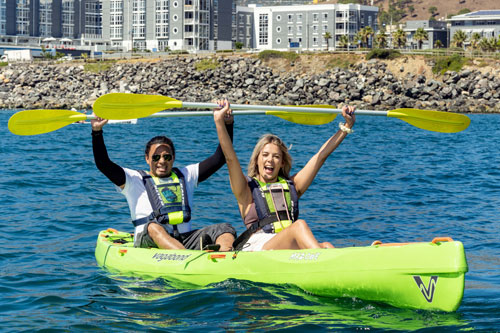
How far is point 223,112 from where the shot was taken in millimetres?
6512

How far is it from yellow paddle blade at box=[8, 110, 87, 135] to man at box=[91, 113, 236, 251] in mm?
1375

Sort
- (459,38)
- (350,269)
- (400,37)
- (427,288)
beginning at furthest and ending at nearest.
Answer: (459,38), (400,37), (350,269), (427,288)

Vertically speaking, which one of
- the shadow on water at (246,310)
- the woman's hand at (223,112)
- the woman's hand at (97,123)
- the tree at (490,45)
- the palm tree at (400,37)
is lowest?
the shadow on water at (246,310)

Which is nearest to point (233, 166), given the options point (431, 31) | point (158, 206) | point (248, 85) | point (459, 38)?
point (158, 206)

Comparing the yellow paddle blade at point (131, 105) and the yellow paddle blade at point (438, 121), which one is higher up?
the yellow paddle blade at point (131, 105)

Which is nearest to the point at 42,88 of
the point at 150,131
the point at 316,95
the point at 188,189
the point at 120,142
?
the point at 316,95

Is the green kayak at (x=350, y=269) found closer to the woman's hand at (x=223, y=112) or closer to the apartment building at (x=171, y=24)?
the woman's hand at (x=223, y=112)

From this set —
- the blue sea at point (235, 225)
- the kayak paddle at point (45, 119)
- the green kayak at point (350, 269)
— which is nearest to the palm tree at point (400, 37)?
Result: the blue sea at point (235, 225)

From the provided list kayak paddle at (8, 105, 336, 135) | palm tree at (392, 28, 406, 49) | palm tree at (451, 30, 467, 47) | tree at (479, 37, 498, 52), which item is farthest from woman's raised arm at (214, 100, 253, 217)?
palm tree at (451, 30, 467, 47)

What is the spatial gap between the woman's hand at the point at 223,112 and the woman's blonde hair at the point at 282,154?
410 millimetres

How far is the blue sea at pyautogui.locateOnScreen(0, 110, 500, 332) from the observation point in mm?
5828

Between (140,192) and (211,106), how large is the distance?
1.15m

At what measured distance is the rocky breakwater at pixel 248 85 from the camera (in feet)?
173

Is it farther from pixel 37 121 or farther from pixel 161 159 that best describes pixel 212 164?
pixel 37 121
